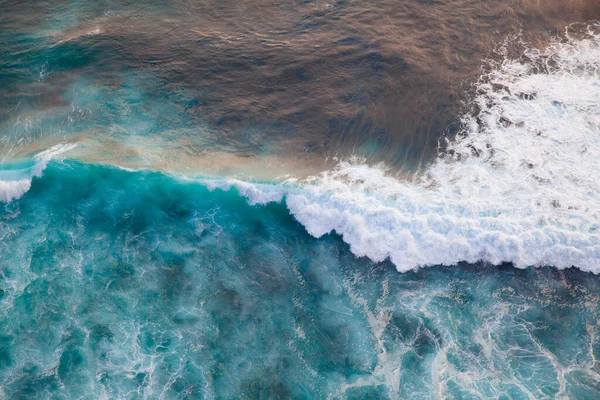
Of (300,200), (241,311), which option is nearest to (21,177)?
(241,311)

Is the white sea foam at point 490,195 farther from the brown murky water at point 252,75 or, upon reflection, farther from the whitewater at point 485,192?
the brown murky water at point 252,75

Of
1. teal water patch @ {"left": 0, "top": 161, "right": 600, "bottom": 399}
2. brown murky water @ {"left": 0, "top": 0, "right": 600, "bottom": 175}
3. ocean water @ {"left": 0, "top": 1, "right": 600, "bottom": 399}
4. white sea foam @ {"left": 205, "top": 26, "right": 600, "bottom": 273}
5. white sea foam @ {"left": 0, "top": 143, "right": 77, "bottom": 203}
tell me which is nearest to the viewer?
teal water patch @ {"left": 0, "top": 161, "right": 600, "bottom": 399}

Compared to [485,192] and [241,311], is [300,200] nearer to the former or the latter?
[241,311]

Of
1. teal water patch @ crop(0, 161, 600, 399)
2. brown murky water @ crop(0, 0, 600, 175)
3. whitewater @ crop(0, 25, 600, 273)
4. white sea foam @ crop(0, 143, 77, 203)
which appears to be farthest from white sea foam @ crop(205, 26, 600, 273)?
white sea foam @ crop(0, 143, 77, 203)

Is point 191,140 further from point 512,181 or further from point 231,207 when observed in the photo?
point 512,181

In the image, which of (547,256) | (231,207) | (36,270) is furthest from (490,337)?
(36,270)

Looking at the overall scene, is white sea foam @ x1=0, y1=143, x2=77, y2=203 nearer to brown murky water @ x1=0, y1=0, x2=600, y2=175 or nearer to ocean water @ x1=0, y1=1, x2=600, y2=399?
ocean water @ x1=0, y1=1, x2=600, y2=399

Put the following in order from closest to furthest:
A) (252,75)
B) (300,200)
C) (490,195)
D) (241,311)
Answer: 1. (241,311)
2. (490,195)
3. (300,200)
4. (252,75)
